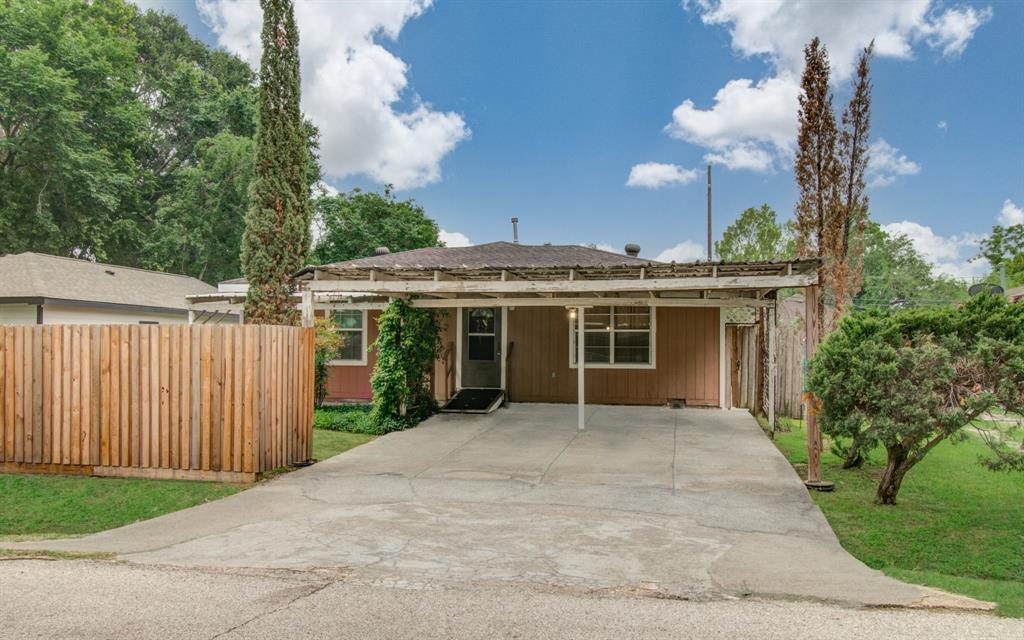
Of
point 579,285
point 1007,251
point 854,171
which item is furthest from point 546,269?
point 1007,251

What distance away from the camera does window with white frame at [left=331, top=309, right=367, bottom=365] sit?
1438 cm

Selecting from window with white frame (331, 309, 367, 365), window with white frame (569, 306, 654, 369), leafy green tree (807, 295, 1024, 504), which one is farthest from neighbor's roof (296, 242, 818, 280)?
leafy green tree (807, 295, 1024, 504)

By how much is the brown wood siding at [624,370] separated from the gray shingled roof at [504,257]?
1.16m

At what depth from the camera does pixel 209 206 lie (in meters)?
25.9

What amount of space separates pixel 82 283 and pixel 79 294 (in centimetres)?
93

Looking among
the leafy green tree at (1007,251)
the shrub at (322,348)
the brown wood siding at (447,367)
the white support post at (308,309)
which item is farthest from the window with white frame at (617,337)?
the leafy green tree at (1007,251)

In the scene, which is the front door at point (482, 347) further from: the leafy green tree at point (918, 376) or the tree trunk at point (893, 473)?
the tree trunk at point (893, 473)

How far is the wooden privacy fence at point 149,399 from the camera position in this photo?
7.12 meters

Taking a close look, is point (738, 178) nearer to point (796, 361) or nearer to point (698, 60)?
point (698, 60)

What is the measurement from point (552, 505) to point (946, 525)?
346 centimetres

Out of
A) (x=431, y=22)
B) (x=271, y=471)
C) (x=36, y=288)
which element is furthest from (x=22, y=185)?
(x=271, y=471)

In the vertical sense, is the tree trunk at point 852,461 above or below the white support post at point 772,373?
below

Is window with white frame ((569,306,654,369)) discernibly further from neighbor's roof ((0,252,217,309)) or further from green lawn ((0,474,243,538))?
neighbor's roof ((0,252,217,309))

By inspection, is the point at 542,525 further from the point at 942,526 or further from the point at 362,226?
the point at 362,226
